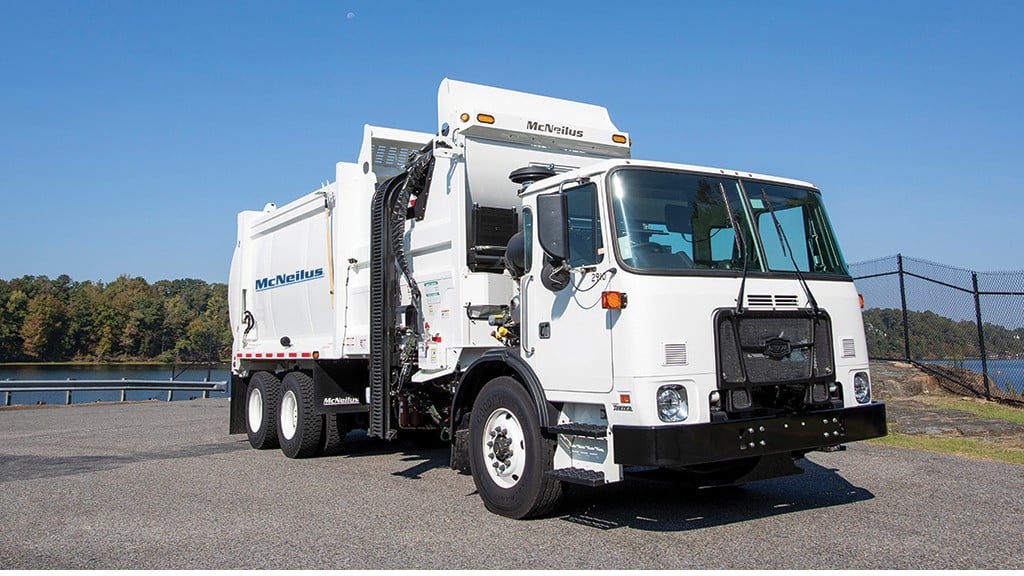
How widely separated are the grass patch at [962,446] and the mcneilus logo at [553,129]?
5471 mm

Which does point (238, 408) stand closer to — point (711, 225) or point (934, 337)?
point (711, 225)

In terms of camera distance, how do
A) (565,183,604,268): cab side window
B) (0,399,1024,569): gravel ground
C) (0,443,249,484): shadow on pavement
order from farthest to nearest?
(0,443,249,484): shadow on pavement < (565,183,604,268): cab side window < (0,399,1024,569): gravel ground

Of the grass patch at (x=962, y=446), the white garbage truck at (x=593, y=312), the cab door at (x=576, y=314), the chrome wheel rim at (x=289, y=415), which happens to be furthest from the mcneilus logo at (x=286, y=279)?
the grass patch at (x=962, y=446)

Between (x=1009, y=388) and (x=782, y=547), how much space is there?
10676 millimetres

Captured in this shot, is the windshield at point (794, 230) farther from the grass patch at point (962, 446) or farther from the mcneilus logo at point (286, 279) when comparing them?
the mcneilus logo at point (286, 279)

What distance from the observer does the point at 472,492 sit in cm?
784

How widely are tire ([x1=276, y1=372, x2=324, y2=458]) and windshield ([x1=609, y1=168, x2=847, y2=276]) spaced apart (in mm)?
6108

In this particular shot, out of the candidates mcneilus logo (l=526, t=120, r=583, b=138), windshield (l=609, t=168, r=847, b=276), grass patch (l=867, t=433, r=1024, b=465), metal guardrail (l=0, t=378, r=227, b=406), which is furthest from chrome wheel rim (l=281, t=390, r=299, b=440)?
metal guardrail (l=0, t=378, r=227, b=406)

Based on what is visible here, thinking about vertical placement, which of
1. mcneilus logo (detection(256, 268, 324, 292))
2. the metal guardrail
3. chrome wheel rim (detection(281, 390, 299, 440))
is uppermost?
mcneilus logo (detection(256, 268, 324, 292))

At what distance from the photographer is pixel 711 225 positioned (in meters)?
6.19

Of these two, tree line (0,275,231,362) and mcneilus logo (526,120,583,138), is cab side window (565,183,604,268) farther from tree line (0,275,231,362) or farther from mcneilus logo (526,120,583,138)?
tree line (0,275,231,362)

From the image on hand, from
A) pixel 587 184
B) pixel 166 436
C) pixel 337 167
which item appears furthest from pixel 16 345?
pixel 587 184

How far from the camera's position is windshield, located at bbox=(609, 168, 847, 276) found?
229 inches

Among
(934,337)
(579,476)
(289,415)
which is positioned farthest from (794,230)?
(934,337)
